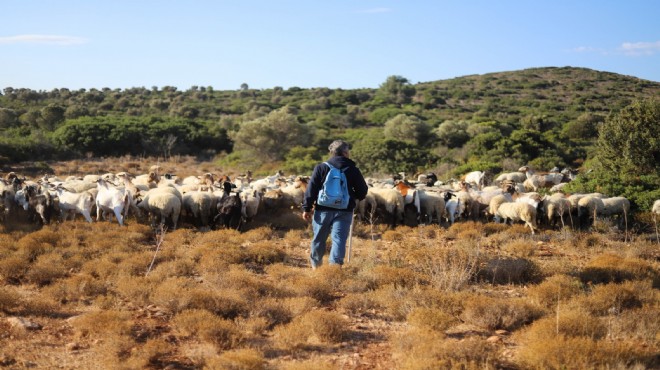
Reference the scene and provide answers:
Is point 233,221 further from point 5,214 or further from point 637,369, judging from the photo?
point 637,369

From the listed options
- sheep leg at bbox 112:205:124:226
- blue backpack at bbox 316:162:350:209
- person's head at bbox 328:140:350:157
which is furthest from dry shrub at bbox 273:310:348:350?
sheep leg at bbox 112:205:124:226

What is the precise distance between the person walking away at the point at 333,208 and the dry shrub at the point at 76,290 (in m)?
3.15

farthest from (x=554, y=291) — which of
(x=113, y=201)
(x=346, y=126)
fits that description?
(x=346, y=126)

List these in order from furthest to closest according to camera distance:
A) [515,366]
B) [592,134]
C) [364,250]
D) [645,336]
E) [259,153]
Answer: [592,134]
[259,153]
[364,250]
[645,336]
[515,366]

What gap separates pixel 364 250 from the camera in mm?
10516

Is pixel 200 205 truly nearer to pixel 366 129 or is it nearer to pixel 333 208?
pixel 333 208

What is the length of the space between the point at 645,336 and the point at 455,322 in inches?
Result: 78.1

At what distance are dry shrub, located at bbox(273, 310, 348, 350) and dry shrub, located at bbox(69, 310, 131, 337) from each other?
174 cm

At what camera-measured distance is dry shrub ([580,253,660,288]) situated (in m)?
7.95

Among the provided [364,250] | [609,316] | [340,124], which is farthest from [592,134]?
[609,316]

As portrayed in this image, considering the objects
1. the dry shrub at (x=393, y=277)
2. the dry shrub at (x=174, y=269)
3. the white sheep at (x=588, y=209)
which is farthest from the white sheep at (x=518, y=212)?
the dry shrub at (x=174, y=269)

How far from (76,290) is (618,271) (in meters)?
8.17

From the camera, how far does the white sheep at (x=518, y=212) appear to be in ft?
41.6

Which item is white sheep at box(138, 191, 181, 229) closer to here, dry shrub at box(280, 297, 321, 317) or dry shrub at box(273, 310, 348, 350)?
dry shrub at box(280, 297, 321, 317)
